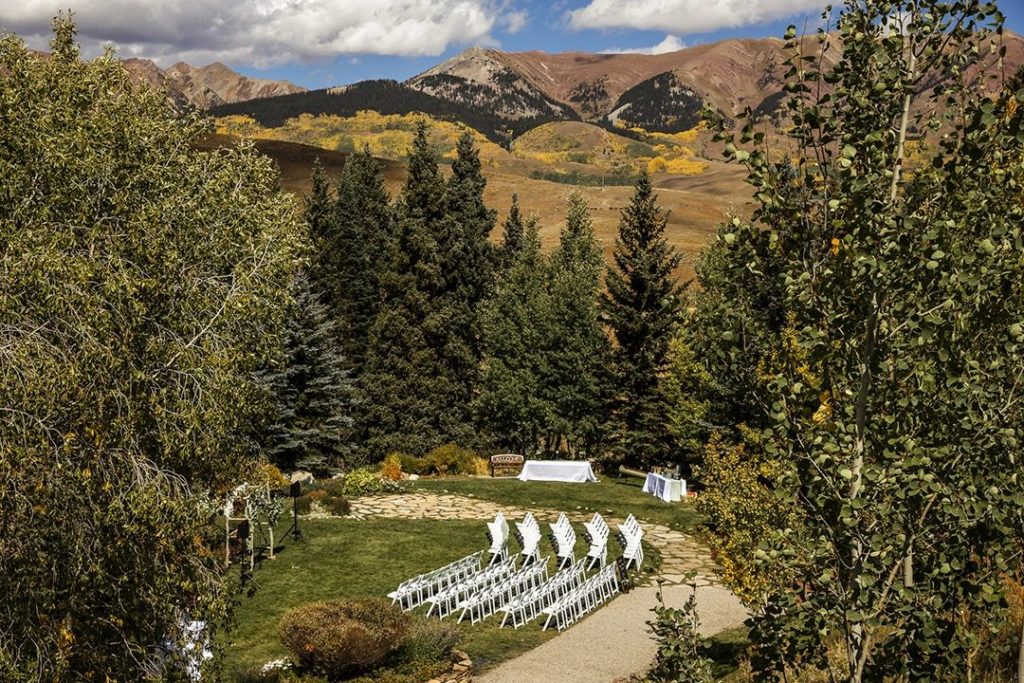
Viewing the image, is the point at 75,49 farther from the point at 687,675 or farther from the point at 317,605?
the point at 687,675

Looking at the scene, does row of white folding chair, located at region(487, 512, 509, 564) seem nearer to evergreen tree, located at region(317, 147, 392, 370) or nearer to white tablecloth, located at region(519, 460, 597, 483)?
white tablecloth, located at region(519, 460, 597, 483)

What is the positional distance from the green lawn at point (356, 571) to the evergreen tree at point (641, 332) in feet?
36.9

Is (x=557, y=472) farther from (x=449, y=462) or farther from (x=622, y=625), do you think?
(x=622, y=625)

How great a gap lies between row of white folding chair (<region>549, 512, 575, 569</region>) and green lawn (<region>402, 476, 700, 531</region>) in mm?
4329

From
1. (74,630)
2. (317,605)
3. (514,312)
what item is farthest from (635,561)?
(514,312)

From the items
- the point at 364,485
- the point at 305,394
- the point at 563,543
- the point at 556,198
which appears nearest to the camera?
the point at 563,543

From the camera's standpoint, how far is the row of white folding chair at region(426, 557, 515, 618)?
1467 cm

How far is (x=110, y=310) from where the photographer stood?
8227 millimetres

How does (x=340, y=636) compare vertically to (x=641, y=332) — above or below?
→ below

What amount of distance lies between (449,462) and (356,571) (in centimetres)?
1434

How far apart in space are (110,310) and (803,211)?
7.05m

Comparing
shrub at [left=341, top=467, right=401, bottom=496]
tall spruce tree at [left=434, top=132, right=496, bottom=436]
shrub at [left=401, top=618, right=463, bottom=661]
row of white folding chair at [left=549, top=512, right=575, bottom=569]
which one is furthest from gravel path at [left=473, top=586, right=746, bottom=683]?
tall spruce tree at [left=434, top=132, right=496, bottom=436]

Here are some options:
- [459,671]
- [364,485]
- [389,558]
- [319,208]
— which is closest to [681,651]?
[459,671]

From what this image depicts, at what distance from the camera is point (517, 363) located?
111ft
